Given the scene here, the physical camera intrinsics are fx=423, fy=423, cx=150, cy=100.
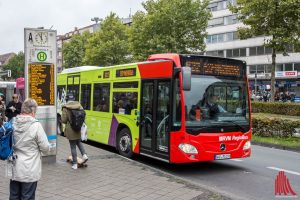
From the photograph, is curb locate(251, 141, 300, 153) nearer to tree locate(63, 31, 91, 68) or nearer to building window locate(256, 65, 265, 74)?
tree locate(63, 31, 91, 68)

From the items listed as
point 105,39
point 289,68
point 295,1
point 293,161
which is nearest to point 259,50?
point 289,68

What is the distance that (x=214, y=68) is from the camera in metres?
9.94

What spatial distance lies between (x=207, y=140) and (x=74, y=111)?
301 centimetres

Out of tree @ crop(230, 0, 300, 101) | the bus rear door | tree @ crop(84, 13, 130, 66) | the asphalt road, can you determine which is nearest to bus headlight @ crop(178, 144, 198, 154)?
the bus rear door

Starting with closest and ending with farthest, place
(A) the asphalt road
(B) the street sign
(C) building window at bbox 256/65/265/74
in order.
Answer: (A) the asphalt road
(B) the street sign
(C) building window at bbox 256/65/265/74

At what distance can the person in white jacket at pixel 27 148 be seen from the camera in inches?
190

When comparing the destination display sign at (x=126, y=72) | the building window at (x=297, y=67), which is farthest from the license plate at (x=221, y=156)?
the building window at (x=297, y=67)

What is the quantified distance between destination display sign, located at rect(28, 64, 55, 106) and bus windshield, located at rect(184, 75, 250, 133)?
2.99 metres

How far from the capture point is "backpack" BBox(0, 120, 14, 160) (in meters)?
4.82

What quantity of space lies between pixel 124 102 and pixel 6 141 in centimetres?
715

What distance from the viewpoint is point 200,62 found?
979 cm

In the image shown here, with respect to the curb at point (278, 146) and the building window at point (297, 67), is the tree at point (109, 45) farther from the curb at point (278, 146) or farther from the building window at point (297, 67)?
the curb at point (278, 146)

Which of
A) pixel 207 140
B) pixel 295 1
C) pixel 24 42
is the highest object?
pixel 295 1

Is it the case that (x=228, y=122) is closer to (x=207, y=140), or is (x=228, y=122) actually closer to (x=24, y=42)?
(x=207, y=140)
